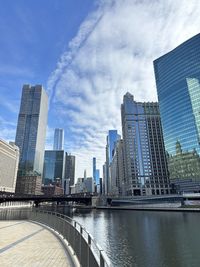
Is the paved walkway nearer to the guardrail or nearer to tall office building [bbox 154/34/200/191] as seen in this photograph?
the guardrail

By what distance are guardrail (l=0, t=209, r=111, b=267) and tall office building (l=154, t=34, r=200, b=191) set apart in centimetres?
12928

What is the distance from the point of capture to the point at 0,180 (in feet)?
601

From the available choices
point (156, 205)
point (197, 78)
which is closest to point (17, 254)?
point (156, 205)

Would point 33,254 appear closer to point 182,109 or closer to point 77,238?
point 77,238

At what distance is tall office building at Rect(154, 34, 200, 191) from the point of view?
462 ft

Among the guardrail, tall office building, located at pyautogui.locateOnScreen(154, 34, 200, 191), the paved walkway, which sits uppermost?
tall office building, located at pyautogui.locateOnScreen(154, 34, 200, 191)

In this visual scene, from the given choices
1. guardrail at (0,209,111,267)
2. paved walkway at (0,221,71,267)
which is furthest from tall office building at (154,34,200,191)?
paved walkway at (0,221,71,267)

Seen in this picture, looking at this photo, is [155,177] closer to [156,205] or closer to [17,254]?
[156,205]

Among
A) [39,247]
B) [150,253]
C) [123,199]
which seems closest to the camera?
[39,247]

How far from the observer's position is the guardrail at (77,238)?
7.22 m

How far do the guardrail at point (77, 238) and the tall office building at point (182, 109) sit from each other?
129278 millimetres

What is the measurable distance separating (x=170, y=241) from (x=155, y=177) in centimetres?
17510

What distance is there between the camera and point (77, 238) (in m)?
11.9

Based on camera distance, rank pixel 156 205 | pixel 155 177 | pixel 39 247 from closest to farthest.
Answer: pixel 39 247 → pixel 156 205 → pixel 155 177
